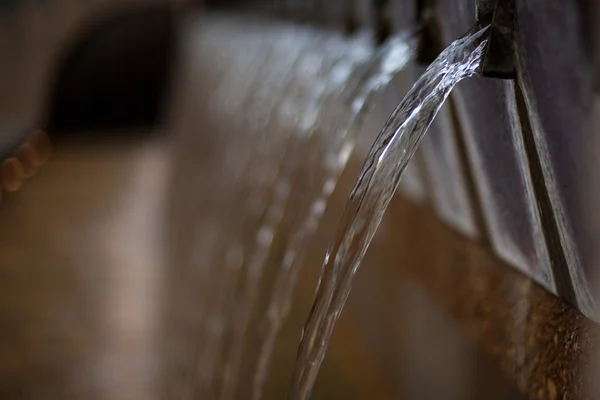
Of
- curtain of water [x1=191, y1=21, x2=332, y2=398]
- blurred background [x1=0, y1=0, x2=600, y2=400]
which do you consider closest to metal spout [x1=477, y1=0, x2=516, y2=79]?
blurred background [x1=0, y1=0, x2=600, y2=400]

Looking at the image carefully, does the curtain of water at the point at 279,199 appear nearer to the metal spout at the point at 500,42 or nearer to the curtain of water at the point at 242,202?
the curtain of water at the point at 242,202

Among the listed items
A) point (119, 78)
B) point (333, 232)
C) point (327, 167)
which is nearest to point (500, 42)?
point (327, 167)

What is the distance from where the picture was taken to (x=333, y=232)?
2.07 m

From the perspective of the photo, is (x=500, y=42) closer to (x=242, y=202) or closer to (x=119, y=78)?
(x=242, y=202)

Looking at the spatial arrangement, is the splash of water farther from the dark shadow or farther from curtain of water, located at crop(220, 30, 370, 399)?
the dark shadow

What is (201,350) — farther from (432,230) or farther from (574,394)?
(574,394)

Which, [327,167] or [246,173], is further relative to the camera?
[246,173]

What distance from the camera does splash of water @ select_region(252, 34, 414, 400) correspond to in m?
1.29

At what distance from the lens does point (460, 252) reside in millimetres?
1272

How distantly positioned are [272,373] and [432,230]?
0.67 meters

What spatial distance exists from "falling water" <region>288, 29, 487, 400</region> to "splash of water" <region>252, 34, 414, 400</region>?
0.29 meters

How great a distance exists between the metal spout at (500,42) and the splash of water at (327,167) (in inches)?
15.2

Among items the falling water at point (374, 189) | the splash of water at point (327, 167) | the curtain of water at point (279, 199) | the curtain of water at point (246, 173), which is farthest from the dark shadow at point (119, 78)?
the falling water at point (374, 189)

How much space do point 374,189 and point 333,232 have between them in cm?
113
